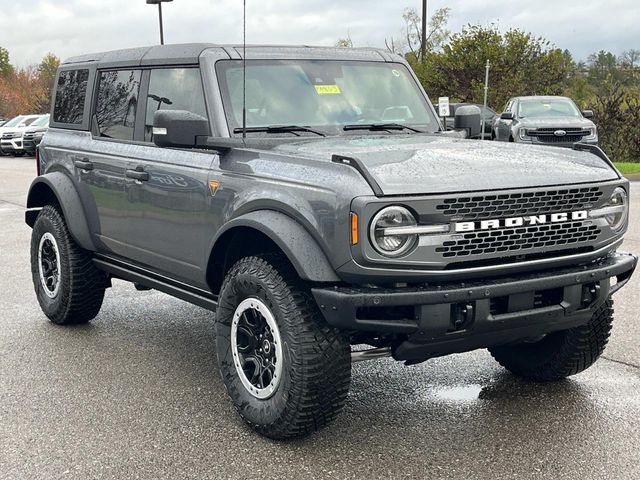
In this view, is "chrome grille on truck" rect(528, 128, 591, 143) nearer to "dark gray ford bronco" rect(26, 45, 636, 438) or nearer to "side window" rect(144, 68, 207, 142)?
"dark gray ford bronco" rect(26, 45, 636, 438)

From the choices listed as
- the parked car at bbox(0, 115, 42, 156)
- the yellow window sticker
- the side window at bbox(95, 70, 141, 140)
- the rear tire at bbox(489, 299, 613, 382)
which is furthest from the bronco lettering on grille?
the parked car at bbox(0, 115, 42, 156)

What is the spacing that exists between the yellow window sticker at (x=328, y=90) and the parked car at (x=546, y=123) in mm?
15420

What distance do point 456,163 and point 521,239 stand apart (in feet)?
1.49

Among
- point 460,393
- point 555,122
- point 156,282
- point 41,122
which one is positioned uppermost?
point 555,122

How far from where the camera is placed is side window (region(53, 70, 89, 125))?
6215 millimetres

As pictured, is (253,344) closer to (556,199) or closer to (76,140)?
(556,199)

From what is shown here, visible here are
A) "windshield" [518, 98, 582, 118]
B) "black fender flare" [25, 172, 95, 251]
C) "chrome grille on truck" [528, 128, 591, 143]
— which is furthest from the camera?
"windshield" [518, 98, 582, 118]

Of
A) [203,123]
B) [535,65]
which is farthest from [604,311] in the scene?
[535,65]

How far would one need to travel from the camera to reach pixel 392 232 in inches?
139

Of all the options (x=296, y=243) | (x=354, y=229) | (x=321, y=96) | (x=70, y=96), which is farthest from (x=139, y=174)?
(x=354, y=229)

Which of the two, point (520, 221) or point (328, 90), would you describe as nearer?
point (520, 221)

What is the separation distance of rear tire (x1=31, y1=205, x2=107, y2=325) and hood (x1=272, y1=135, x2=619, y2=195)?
90.1 inches

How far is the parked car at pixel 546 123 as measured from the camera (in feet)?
66.3

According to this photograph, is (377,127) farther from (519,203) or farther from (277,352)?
(277,352)
